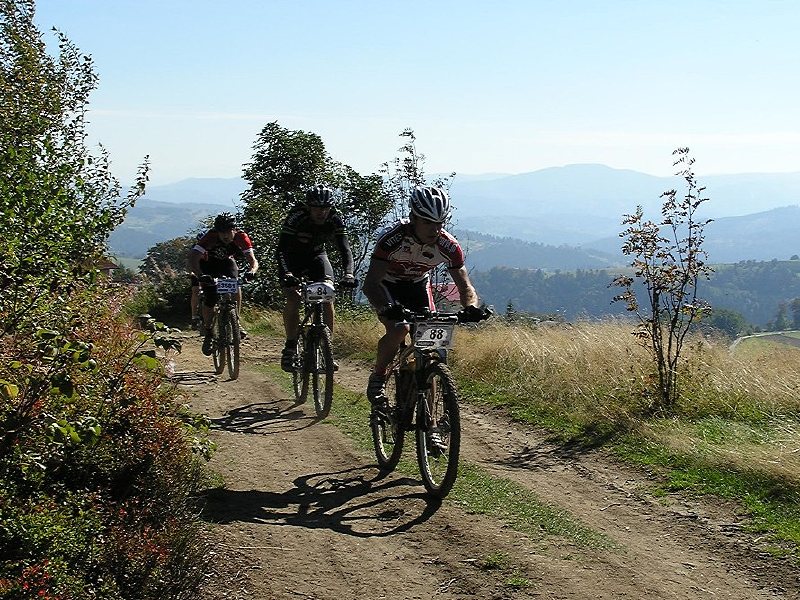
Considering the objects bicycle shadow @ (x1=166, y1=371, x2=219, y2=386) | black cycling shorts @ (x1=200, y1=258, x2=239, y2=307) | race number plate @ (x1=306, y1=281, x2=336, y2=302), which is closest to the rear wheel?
race number plate @ (x1=306, y1=281, x2=336, y2=302)

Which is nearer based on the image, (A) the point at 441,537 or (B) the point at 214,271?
(A) the point at 441,537

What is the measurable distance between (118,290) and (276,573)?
378 centimetres

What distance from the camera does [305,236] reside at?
854 cm

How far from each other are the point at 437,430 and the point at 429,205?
1.76 m

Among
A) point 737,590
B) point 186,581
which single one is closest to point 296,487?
point 186,581

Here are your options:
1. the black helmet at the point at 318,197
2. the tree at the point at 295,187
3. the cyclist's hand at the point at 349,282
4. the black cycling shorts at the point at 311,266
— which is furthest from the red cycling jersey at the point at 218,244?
the tree at the point at 295,187

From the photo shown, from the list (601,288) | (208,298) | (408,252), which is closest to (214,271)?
(208,298)

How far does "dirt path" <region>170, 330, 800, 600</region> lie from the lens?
4.44 meters

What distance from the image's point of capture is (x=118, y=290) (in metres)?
7.25

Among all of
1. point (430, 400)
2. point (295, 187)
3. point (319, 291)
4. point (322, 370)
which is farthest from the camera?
point (295, 187)

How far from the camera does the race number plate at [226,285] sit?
33.9 ft

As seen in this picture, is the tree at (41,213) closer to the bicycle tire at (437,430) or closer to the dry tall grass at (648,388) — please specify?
the bicycle tire at (437,430)

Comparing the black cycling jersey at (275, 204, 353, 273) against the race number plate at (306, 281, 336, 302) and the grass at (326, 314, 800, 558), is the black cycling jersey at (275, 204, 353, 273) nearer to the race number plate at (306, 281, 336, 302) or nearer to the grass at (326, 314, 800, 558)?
the race number plate at (306, 281, 336, 302)

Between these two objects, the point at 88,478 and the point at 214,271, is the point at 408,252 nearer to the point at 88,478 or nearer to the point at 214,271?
the point at 88,478
